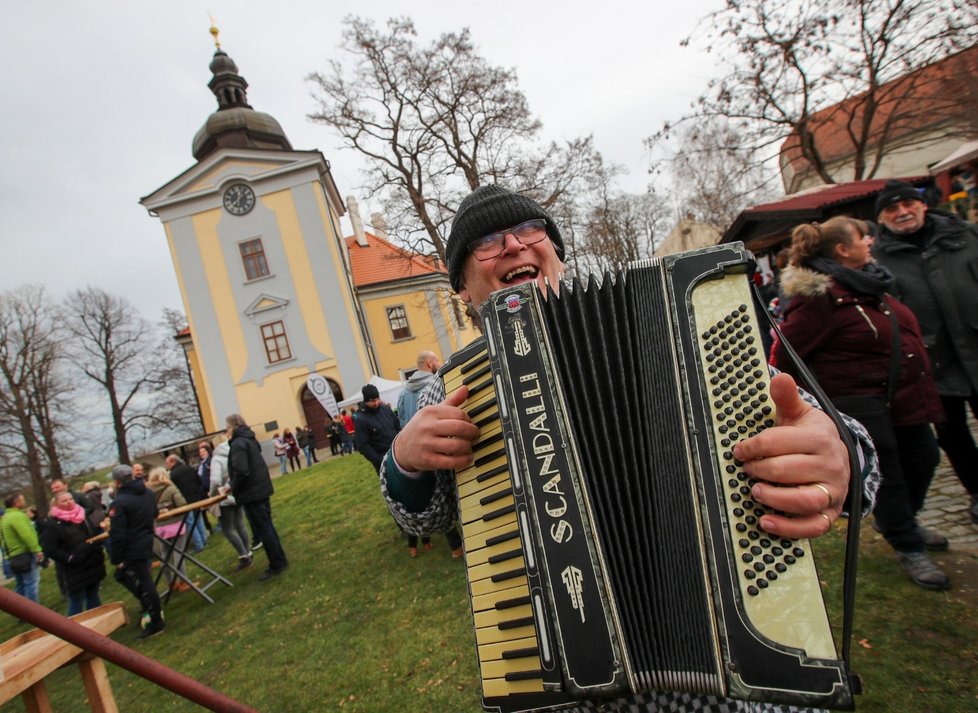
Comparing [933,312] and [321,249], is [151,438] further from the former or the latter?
[933,312]

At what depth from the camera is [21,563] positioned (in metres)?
6.75

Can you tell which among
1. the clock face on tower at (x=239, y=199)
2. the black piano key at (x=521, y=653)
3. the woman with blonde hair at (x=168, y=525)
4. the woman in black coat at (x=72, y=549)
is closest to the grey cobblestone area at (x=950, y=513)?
the black piano key at (x=521, y=653)

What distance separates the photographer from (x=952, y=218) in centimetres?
309

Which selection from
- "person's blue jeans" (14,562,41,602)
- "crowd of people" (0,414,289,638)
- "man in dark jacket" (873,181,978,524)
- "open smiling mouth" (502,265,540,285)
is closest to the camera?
"open smiling mouth" (502,265,540,285)

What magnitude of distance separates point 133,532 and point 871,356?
6396 millimetres

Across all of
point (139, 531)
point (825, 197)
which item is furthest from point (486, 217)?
point (825, 197)

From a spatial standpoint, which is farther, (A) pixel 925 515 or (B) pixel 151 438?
(B) pixel 151 438

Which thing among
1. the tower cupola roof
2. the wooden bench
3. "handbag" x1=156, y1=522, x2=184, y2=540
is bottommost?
"handbag" x1=156, y1=522, x2=184, y2=540

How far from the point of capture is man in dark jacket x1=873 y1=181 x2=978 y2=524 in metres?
3.04

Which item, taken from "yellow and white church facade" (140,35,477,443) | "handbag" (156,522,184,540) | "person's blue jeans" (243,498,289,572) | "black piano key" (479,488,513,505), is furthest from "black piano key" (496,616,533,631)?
"yellow and white church facade" (140,35,477,443)

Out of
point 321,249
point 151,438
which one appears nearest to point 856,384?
point 321,249

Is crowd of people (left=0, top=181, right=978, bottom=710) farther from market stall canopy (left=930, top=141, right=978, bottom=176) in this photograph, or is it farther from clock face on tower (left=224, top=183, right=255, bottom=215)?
clock face on tower (left=224, top=183, right=255, bottom=215)

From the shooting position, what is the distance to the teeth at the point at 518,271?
1.69m

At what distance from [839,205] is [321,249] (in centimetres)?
1685
